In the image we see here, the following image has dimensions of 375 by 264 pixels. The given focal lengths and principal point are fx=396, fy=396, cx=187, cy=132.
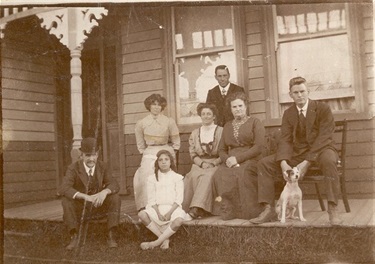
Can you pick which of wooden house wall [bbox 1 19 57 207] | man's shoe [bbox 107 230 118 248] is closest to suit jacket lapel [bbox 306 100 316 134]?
man's shoe [bbox 107 230 118 248]

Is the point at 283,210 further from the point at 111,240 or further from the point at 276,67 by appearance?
the point at 276,67

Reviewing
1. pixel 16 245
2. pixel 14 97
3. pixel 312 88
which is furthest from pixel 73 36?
pixel 312 88

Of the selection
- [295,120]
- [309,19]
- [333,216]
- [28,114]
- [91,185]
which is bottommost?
[333,216]

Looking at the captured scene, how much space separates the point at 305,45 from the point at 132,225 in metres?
2.47

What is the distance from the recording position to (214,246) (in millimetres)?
3289

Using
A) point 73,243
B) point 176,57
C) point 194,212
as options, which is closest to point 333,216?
point 194,212

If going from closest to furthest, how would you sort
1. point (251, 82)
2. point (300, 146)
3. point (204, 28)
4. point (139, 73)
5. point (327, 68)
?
point (300, 146), point (327, 68), point (251, 82), point (204, 28), point (139, 73)

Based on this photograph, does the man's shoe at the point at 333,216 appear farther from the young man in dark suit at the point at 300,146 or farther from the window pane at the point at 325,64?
the window pane at the point at 325,64

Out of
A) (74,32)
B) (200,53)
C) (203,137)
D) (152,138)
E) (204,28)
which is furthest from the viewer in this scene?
(200,53)

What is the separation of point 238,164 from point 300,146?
569 millimetres

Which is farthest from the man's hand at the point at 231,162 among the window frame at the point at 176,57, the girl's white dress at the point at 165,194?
the window frame at the point at 176,57

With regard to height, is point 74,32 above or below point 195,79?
above

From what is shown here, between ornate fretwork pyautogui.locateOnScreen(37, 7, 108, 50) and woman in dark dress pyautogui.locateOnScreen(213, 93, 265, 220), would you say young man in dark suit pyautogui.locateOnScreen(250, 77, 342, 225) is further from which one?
ornate fretwork pyautogui.locateOnScreen(37, 7, 108, 50)

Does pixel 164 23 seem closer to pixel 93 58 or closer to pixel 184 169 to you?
pixel 93 58
